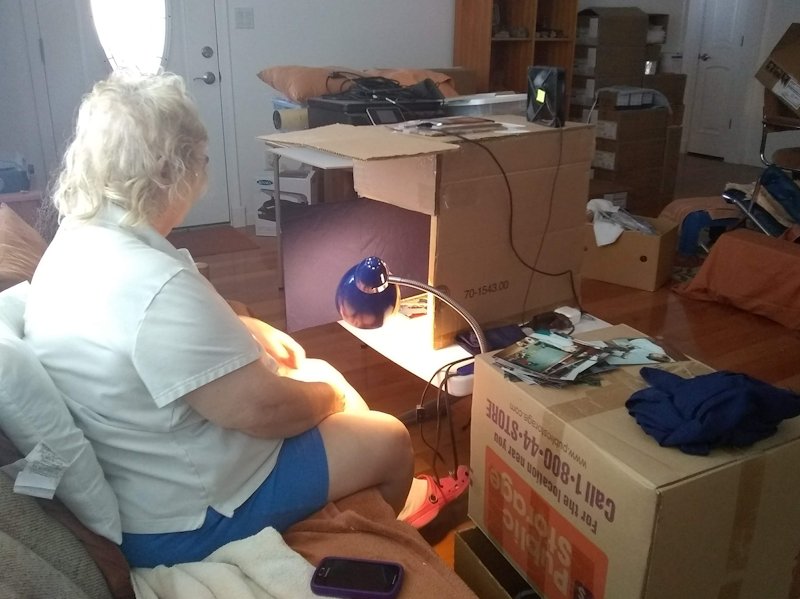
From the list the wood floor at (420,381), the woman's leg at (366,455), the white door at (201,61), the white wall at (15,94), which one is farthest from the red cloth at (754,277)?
the white wall at (15,94)

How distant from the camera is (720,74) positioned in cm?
644

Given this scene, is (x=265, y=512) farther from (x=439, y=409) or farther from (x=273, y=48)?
(x=273, y=48)

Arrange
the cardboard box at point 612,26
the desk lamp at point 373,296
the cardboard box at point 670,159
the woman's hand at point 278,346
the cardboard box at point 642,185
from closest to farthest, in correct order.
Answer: the desk lamp at point 373,296 < the woman's hand at point 278,346 < the cardboard box at point 642,185 < the cardboard box at point 670,159 < the cardboard box at point 612,26

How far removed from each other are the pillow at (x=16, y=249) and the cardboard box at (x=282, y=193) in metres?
1.24

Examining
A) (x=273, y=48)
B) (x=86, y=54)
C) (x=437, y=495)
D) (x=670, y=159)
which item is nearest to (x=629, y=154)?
(x=670, y=159)

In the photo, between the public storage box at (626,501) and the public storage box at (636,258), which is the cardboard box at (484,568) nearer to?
the public storage box at (626,501)

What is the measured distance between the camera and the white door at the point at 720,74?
20.3 feet

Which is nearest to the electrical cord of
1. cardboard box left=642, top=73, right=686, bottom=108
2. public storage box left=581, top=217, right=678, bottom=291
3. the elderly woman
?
the elderly woman

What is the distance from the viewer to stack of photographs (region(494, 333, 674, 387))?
1.29 meters

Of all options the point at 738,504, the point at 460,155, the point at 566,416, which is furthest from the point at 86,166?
the point at 738,504

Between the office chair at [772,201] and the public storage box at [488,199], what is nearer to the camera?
the public storage box at [488,199]

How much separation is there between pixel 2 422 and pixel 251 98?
3.63 meters

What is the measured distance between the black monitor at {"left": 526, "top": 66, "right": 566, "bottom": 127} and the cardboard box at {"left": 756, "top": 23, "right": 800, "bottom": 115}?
2.73 m

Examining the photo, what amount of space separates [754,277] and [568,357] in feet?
7.39
